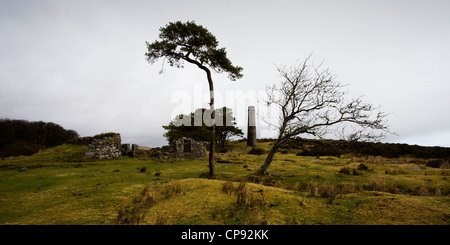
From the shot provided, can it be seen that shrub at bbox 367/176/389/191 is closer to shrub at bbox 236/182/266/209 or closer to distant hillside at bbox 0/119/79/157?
shrub at bbox 236/182/266/209

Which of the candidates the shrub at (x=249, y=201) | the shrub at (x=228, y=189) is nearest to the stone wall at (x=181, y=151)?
the shrub at (x=228, y=189)

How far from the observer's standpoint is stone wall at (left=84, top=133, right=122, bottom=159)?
67.7 feet

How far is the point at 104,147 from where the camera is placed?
834 inches

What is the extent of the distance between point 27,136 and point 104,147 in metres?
25.0

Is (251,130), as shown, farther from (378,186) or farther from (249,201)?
(249,201)

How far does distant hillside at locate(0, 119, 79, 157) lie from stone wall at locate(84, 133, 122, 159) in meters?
14.6

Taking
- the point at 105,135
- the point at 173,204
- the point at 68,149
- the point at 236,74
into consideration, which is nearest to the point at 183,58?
the point at 236,74

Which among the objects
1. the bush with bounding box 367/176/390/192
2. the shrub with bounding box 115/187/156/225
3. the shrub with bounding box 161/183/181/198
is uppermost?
the shrub with bounding box 161/183/181/198

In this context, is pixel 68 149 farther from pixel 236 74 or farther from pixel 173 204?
pixel 173 204

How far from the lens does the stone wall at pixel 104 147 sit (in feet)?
67.7

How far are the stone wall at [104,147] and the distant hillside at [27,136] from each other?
47.7 ft

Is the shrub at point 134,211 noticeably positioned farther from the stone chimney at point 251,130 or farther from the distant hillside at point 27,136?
the distant hillside at point 27,136

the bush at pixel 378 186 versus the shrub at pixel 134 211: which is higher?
the shrub at pixel 134 211

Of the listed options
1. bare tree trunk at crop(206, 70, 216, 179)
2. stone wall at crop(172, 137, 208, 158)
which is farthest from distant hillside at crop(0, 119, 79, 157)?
bare tree trunk at crop(206, 70, 216, 179)
